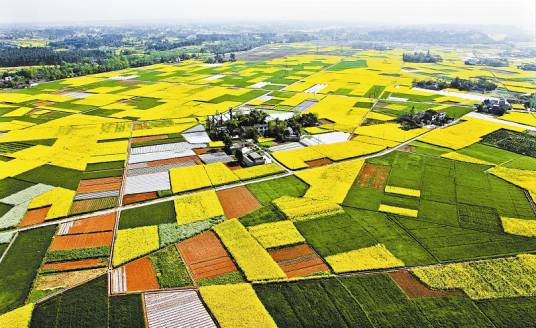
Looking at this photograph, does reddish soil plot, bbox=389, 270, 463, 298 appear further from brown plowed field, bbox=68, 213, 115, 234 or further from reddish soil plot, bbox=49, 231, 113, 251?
brown plowed field, bbox=68, 213, 115, 234

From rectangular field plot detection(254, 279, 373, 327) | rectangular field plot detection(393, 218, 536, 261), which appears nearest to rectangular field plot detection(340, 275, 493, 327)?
rectangular field plot detection(254, 279, 373, 327)

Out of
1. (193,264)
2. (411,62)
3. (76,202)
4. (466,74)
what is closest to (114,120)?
(76,202)

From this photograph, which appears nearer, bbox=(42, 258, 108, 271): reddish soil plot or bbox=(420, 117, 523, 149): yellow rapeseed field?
bbox=(42, 258, 108, 271): reddish soil plot

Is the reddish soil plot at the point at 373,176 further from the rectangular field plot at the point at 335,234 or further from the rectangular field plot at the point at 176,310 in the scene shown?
the rectangular field plot at the point at 176,310

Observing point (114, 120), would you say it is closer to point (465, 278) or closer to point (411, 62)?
point (465, 278)

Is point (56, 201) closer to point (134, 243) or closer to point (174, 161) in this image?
point (134, 243)

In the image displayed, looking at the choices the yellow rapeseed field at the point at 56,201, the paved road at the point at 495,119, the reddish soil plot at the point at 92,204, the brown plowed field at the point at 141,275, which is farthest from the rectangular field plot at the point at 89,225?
the paved road at the point at 495,119
